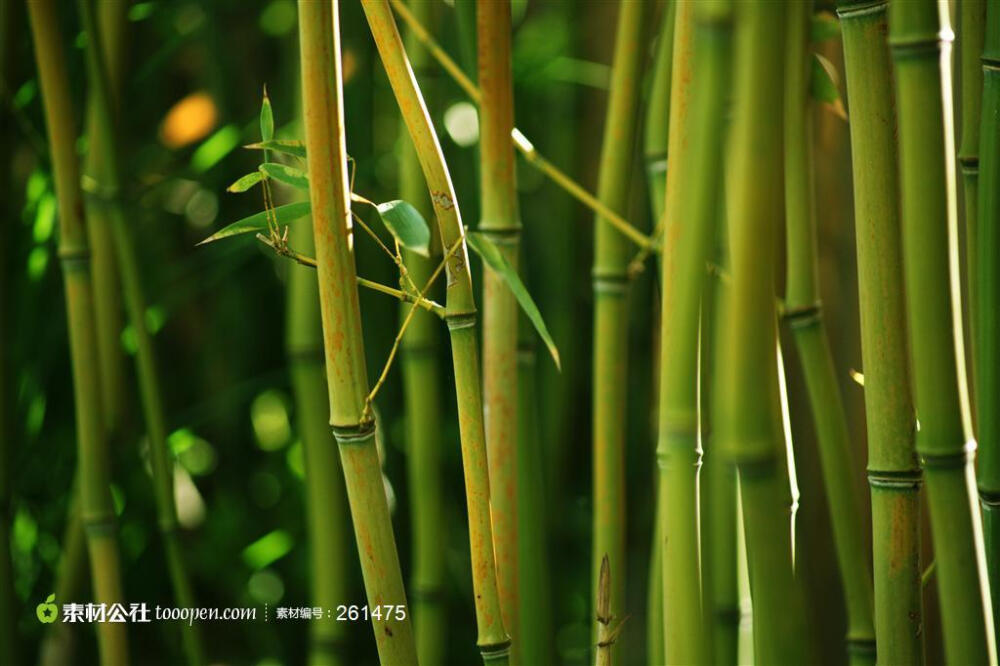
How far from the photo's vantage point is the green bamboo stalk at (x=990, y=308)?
1.17 feet

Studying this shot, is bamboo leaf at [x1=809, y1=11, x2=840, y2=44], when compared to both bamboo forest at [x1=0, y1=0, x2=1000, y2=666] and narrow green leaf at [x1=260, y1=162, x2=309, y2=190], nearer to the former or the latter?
bamboo forest at [x1=0, y1=0, x2=1000, y2=666]

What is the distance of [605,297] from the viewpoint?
1.66ft

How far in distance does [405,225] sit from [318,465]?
0.23 m

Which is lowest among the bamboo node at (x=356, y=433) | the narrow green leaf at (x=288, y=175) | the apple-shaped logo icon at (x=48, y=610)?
the apple-shaped logo icon at (x=48, y=610)

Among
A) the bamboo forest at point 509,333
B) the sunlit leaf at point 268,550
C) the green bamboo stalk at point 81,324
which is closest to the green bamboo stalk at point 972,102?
the bamboo forest at point 509,333

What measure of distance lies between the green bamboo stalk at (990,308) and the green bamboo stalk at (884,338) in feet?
0.15

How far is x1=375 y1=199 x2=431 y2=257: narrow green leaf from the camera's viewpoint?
319mm

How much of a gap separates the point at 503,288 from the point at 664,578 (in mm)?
164

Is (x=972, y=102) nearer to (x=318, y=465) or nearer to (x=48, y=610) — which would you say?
(x=318, y=465)

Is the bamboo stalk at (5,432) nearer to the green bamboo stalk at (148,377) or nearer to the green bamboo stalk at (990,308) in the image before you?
the green bamboo stalk at (148,377)

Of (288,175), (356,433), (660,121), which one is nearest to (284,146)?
(288,175)

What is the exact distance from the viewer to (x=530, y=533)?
0.53m

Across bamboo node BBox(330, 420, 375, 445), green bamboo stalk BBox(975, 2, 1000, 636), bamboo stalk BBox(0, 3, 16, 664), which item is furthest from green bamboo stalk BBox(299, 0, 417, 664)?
bamboo stalk BBox(0, 3, 16, 664)

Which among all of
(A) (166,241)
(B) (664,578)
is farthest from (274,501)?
(B) (664,578)
